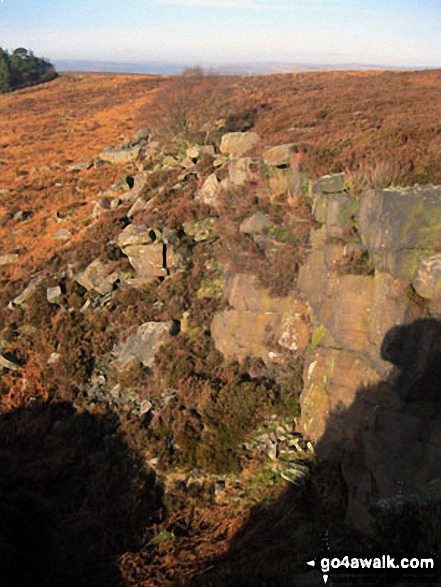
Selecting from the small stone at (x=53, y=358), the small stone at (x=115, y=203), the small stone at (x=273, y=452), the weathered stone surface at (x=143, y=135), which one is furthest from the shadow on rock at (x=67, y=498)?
the weathered stone surface at (x=143, y=135)

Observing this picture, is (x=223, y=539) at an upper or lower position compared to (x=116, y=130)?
lower

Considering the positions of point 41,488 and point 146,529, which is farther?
point 41,488

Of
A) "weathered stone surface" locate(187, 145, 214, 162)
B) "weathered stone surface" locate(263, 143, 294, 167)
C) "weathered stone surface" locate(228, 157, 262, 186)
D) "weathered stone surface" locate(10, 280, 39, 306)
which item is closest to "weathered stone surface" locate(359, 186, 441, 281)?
"weathered stone surface" locate(263, 143, 294, 167)

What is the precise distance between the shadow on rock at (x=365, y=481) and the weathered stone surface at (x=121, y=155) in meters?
22.2

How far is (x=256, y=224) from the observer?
13320 mm

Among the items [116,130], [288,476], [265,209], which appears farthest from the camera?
[116,130]

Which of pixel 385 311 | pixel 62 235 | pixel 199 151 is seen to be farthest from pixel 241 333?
pixel 62 235

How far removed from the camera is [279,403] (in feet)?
36.1

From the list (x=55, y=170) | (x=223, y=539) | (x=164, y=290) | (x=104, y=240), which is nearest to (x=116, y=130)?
(x=55, y=170)

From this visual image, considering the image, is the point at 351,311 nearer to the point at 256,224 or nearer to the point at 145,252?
the point at 256,224

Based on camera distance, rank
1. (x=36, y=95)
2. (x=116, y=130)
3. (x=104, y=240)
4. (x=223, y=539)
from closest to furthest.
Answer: (x=223, y=539)
(x=104, y=240)
(x=116, y=130)
(x=36, y=95)

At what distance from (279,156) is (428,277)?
7411 mm

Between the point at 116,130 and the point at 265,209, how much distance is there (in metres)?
26.3

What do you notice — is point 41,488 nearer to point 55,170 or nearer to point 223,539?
point 223,539
